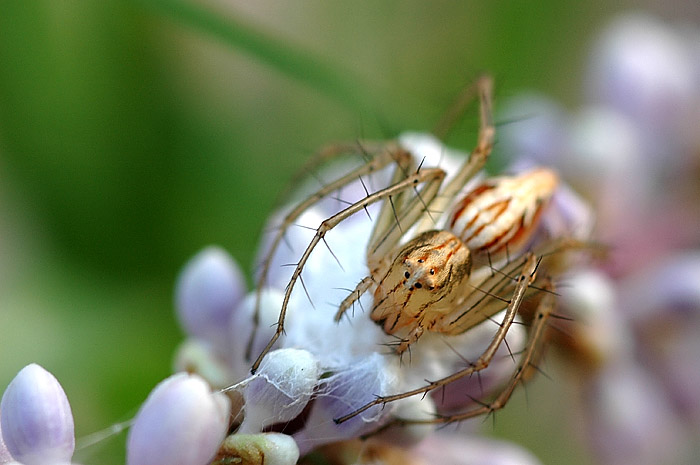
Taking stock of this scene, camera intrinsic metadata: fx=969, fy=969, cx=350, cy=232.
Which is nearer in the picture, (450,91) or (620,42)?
(620,42)

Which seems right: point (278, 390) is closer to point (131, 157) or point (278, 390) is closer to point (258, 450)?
point (258, 450)

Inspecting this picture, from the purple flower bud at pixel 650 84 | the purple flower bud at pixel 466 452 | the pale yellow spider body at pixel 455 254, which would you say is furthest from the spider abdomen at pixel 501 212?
the purple flower bud at pixel 650 84

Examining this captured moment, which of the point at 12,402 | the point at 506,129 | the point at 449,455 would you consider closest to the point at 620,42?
the point at 506,129

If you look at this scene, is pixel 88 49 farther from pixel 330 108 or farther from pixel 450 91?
pixel 450 91

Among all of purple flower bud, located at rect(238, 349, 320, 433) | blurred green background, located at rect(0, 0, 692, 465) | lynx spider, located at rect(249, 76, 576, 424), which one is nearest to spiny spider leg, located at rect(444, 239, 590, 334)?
lynx spider, located at rect(249, 76, 576, 424)

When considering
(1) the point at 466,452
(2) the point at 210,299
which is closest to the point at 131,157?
(2) the point at 210,299
